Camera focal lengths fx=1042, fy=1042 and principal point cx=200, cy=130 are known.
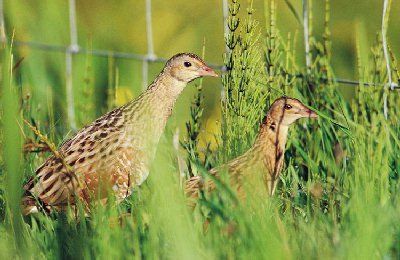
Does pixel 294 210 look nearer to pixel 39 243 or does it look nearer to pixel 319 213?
pixel 319 213

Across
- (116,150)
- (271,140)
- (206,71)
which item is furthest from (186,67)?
(271,140)

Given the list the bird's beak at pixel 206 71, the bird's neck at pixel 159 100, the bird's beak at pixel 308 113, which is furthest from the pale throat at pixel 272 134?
the bird's neck at pixel 159 100

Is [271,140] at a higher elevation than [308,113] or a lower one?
lower

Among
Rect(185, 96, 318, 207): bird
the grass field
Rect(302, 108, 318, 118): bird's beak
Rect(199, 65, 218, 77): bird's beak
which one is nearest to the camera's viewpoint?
the grass field

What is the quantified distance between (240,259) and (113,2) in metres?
5.59

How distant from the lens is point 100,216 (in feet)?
9.48

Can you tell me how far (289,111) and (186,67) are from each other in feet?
2.18

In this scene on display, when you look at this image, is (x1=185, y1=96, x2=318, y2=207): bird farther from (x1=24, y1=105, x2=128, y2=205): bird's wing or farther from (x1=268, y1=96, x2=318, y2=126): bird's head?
(x1=24, y1=105, x2=128, y2=205): bird's wing

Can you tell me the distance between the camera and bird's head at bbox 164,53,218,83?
4359mm

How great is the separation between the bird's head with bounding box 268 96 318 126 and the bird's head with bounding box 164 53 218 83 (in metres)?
Answer: 0.52

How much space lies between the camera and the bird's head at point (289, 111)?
3859mm

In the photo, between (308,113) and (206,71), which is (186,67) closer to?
→ (206,71)

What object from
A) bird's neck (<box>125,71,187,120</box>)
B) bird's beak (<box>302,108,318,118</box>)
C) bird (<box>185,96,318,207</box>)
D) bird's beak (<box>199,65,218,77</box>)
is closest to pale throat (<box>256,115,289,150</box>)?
bird (<box>185,96,318,207</box>)

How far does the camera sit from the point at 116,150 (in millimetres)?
4109
